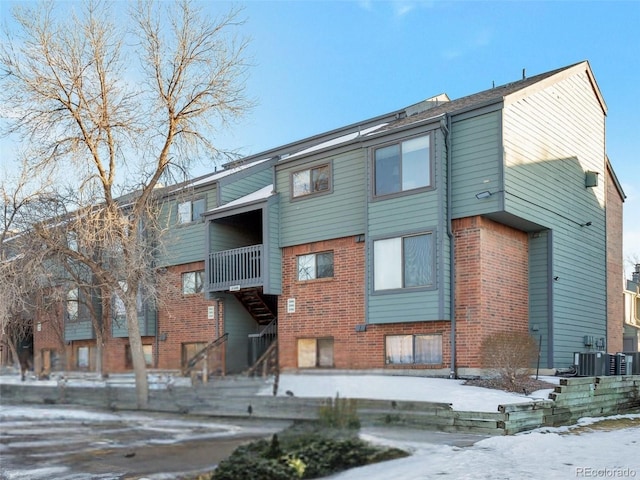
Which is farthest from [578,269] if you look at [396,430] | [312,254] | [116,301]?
[396,430]

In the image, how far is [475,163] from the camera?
15961mm

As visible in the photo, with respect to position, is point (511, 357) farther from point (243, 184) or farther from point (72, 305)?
point (243, 184)

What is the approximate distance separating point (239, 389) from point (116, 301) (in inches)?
353

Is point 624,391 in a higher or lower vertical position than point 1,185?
lower

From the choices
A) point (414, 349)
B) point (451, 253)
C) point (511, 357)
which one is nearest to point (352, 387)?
point (511, 357)

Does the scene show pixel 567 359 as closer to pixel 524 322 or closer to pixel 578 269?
pixel 524 322

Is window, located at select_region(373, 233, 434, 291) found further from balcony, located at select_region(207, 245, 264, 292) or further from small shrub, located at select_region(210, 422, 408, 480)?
small shrub, located at select_region(210, 422, 408, 480)

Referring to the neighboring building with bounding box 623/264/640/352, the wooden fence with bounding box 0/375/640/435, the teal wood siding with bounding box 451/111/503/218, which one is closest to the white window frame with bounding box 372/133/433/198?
the teal wood siding with bounding box 451/111/503/218

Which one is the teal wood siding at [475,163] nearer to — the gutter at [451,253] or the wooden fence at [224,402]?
the gutter at [451,253]

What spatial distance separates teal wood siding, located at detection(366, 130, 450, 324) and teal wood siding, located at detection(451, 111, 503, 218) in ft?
1.19

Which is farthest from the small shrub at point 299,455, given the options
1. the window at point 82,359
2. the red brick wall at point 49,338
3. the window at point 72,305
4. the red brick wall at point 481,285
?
the red brick wall at point 481,285

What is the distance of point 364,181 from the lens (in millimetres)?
17750

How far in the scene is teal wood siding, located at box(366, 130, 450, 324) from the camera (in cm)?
1578

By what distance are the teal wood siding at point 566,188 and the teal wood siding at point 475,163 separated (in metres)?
0.26
